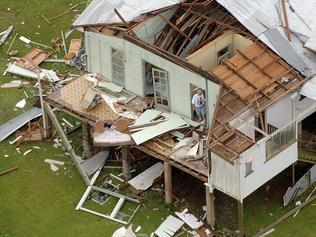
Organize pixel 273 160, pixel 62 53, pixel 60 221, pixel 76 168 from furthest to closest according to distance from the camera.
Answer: pixel 62 53, pixel 76 168, pixel 60 221, pixel 273 160

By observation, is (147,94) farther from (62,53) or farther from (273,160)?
(62,53)

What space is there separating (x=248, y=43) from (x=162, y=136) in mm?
4812

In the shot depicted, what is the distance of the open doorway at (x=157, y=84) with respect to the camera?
1211 inches

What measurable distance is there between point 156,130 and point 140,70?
2.75 m

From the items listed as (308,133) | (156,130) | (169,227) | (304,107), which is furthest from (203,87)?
(308,133)

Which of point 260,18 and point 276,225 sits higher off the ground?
point 260,18

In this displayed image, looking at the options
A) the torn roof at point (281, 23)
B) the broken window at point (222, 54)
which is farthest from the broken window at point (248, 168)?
the broken window at point (222, 54)

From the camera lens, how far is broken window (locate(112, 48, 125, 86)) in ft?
107

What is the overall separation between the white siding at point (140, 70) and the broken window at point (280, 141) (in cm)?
263

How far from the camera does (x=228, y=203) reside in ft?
101

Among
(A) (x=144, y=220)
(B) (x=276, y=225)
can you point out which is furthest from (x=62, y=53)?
(B) (x=276, y=225)

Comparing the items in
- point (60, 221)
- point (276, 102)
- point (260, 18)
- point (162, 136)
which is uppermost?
point (260, 18)

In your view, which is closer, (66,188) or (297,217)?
(297,217)

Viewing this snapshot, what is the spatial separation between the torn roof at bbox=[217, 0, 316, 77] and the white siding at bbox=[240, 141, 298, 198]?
3127 mm
